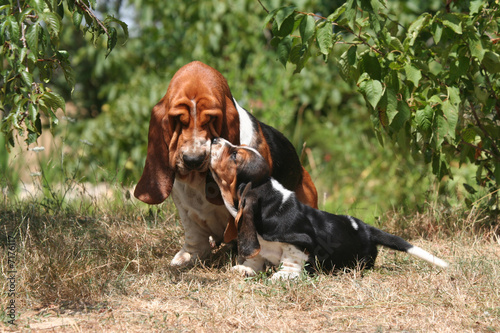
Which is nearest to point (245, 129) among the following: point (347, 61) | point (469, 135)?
point (347, 61)

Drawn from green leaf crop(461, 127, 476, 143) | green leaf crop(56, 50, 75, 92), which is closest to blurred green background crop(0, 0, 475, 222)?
green leaf crop(461, 127, 476, 143)

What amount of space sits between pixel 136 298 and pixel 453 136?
88.4 inches

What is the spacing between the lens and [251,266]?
12.1ft

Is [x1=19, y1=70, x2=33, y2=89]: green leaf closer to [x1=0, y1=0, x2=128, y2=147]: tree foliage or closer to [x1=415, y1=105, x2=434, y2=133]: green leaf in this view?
[x1=0, y1=0, x2=128, y2=147]: tree foliage

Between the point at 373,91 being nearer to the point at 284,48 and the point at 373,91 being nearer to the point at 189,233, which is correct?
the point at 284,48

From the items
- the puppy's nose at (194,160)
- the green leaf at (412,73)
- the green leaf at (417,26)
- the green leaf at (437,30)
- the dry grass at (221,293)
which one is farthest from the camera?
Answer: the green leaf at (417,26)

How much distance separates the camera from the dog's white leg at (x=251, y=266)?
3.66 meters

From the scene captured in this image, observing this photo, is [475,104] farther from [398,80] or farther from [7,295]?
[7,295]

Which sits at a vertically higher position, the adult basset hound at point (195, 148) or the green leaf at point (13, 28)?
the green leaf at point (13, 28)

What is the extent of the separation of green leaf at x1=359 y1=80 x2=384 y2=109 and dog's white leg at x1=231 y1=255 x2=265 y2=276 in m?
1.19

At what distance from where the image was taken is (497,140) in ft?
14.7

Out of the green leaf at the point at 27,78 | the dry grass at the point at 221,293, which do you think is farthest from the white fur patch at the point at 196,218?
the green leaf at the point at 27,78

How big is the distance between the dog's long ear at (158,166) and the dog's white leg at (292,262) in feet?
2.72

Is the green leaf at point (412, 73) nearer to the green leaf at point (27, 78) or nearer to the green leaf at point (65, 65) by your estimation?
the green leaf at point (65, 65)
